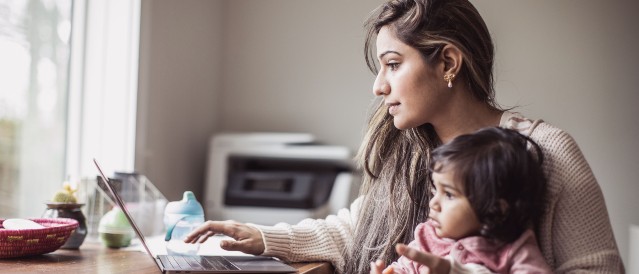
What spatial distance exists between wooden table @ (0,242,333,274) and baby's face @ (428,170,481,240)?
1.25 ft

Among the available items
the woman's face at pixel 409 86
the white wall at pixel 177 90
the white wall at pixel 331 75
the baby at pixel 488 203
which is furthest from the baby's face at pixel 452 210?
the white wall at pixel 331 75

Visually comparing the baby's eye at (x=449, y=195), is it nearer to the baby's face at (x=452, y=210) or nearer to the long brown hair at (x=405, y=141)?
the baby's face at (x=452, y=210)

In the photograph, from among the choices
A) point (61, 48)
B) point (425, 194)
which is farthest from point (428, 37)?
point (61, 48)

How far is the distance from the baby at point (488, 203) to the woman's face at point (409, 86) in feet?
0.76

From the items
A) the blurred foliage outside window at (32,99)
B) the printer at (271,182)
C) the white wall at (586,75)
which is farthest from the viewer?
the white wall at (586,75)

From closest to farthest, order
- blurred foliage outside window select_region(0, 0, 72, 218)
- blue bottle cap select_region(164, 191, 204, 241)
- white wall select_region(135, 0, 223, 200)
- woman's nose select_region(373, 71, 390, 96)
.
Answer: woman's nose select_region(373, 71, 390, 96) → blue bottle cap select_region(164, 191, 204, 241) → blurred foliage outside window select_region(0, 0, 72, 218) → white wall select_region(135, 0, 223, 200)

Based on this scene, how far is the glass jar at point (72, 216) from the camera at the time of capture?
5.58ft

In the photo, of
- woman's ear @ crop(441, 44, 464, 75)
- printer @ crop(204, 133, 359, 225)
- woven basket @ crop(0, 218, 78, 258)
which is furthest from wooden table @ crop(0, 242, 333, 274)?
printer @ crop(204, 133, 359, 225)

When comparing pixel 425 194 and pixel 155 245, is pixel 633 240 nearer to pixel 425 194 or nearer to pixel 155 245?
pixel 425 194

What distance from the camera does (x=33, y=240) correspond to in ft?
4.97

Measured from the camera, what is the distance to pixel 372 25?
59.8 inches

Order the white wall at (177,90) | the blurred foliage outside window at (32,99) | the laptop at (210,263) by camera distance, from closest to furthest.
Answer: the laptop at (210,263) < the blurred foliage outside window at (32,99) < the white wall at (177,90)

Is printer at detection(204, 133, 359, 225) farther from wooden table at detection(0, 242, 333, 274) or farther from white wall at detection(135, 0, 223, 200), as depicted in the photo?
wooden table at detection(0, 242, 333, 274)

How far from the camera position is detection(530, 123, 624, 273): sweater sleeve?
1209mm
